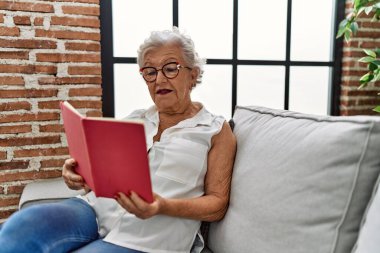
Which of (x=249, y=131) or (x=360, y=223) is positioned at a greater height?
(x=249, y=131)

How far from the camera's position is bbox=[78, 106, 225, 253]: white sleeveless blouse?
1.15 metres

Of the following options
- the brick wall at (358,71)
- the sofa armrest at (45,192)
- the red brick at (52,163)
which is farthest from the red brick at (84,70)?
the brick wall at (358,71)

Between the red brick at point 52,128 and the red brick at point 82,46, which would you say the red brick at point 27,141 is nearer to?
the red brick at point 52,128

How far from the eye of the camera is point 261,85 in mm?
2490

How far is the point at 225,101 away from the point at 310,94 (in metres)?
0.65

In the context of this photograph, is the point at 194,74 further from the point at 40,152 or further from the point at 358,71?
the point at 358,71

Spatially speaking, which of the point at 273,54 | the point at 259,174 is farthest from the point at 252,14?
the point at 259,174

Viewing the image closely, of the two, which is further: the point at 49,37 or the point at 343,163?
the point at 49,37

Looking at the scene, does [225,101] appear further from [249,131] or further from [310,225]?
[310,225]

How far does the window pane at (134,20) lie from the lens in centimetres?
212

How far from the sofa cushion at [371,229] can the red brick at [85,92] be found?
1.51 m

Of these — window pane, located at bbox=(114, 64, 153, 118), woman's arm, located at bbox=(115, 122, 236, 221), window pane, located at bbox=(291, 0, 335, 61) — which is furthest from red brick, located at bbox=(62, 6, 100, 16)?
window pane, located at bbox=(291, 0, 335, 61)

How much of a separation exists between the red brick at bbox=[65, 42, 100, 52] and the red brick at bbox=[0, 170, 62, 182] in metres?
0.66

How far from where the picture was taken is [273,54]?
8.13ft
